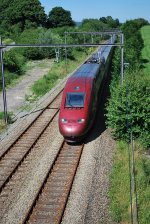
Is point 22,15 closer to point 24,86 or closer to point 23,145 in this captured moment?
point 24,86

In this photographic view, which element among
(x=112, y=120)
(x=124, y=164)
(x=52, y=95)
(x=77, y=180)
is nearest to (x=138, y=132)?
(x=112, y=120)

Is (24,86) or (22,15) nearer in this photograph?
(24,86)

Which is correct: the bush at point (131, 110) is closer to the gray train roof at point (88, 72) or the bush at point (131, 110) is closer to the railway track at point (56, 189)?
the railway track at point (56, 189)

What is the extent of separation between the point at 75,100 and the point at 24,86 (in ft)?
59.6

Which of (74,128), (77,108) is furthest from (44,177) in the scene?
(77,108)

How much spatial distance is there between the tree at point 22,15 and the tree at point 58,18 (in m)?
8.99

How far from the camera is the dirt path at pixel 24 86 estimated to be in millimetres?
30688

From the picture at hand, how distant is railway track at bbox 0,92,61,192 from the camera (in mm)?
17634

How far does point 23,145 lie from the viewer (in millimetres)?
20797

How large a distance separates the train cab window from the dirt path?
318 inches

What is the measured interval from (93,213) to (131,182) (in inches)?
91.8

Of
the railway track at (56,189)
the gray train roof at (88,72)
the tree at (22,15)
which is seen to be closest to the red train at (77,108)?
the gray train roof at (88,72)

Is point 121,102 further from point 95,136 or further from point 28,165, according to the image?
point 28,165

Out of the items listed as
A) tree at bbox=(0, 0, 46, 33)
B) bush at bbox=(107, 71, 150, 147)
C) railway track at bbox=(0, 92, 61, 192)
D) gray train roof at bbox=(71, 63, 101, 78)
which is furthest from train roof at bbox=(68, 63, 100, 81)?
tree at bbox=(0, 0, 46, 33)
